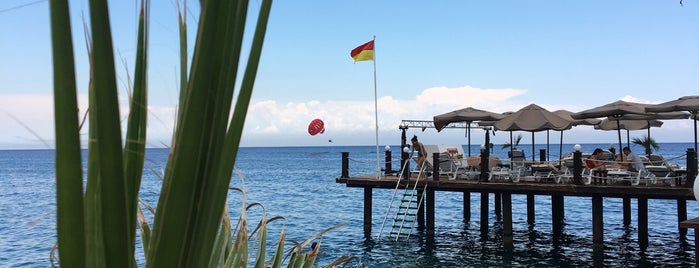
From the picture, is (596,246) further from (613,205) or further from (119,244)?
(613,205)

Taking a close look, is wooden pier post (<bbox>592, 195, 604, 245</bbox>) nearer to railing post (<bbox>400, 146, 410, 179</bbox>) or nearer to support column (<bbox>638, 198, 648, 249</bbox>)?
support column (<bbox>638, 198, 648, 249</bbox>)

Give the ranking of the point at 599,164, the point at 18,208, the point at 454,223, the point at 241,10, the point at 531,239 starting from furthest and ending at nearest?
1. the point at 18,208
2. the point at 454,223
3. the point at 531,239
4. the point at 599,164
5. the point at 241,10

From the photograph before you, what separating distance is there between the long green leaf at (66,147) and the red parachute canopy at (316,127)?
77.7ft

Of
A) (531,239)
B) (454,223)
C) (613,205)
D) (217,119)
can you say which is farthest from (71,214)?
(613,205)

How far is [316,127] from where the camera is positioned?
24.8 m

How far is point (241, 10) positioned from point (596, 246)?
1616cm

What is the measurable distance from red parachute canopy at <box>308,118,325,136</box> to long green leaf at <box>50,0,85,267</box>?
23.7 meters

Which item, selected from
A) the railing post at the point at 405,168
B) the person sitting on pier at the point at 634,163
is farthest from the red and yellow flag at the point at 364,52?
the person sitting on pier at the point at 634,163

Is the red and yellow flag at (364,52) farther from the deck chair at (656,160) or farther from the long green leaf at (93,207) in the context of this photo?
the long green leaf at (93,207)

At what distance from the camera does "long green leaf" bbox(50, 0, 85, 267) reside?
0.62 metres

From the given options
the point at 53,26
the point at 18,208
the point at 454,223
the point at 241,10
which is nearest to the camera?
the point at 53,26

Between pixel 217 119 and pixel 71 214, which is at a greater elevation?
pixel 217 119

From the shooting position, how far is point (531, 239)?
2041 cm

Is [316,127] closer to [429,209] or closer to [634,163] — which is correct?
[429,209]
